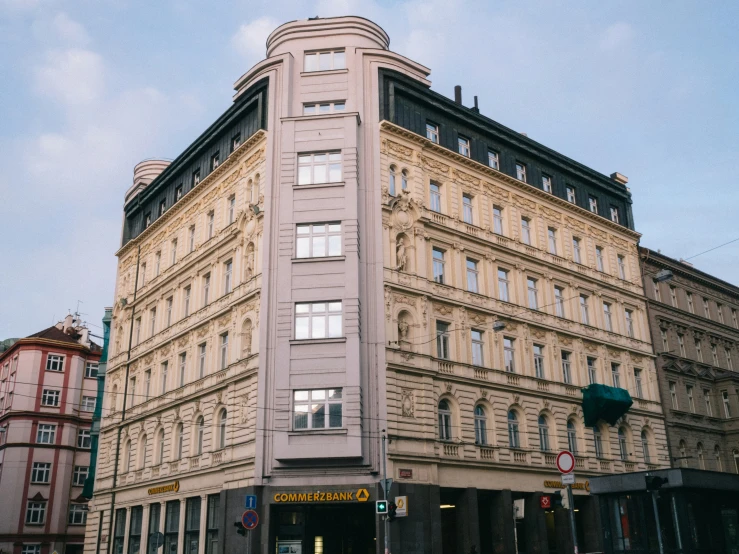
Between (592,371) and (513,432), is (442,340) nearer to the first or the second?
(513,432)

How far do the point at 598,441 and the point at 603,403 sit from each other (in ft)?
8.11

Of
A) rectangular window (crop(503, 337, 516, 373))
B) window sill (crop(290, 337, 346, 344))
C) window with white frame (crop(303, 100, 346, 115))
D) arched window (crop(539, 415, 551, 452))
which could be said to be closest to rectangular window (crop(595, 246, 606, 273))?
rectangular window (crop(503, 337, 516, 373))

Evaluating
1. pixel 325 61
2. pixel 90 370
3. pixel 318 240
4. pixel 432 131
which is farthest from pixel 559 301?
pixel 90 370

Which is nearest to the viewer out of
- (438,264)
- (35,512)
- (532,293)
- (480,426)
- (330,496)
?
(330,496)

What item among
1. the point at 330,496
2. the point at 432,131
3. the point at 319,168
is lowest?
the point at 330,496

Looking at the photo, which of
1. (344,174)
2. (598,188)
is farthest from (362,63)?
(598,188)

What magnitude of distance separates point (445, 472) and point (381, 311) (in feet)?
25.4

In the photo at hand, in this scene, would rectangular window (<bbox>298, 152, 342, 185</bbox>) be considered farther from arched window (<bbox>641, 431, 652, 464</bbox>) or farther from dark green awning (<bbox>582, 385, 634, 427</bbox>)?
arched window (<bbox>641, 431, 652, 464</bbox>)

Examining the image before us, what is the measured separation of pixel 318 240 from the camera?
113 feet

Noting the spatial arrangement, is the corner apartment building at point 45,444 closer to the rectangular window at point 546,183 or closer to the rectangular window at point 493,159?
the rectangular window at point 493,159

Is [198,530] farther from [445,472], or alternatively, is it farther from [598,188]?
[598,188]

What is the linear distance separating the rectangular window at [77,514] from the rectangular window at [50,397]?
8978mm

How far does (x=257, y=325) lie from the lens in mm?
34500

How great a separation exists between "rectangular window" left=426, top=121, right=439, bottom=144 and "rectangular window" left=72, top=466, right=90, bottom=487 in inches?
1797
